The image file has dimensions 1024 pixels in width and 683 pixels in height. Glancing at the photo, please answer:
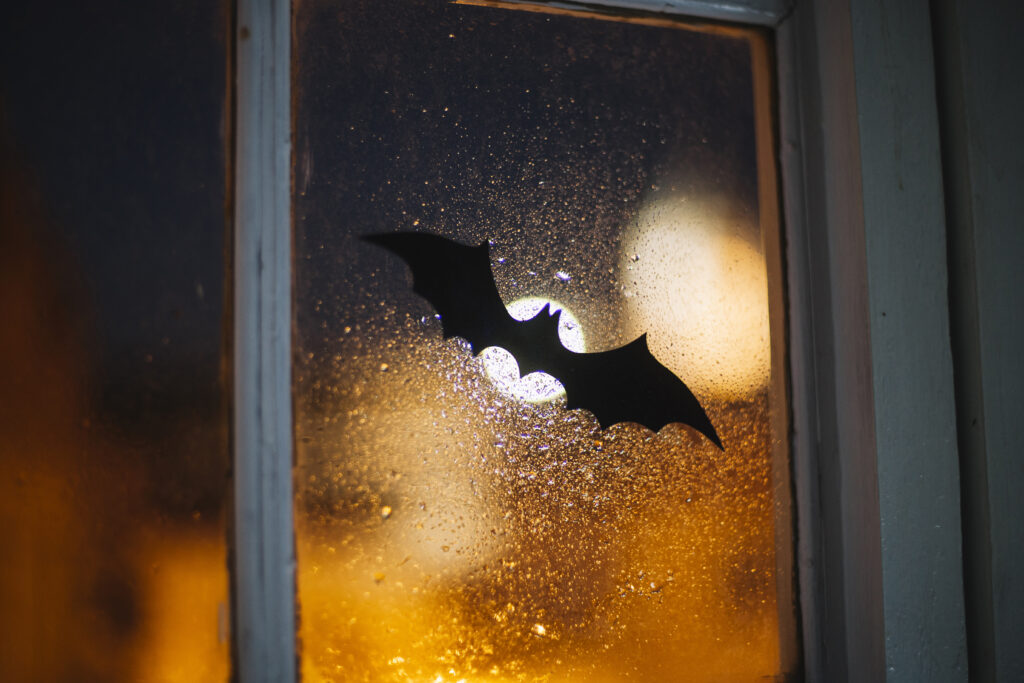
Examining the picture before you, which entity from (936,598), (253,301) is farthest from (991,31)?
(253,301)

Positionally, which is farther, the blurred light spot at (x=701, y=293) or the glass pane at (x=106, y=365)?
the blurred light spot at (x=701, y=293)

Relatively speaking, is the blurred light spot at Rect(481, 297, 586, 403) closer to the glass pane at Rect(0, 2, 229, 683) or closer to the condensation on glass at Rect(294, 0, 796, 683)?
the condensation on glass at Rect(294, 0, 796, 683)

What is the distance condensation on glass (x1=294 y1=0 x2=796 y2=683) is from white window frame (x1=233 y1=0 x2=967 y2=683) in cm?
3

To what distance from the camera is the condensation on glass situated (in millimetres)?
678

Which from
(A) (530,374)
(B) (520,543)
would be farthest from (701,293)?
(B) (520,543)

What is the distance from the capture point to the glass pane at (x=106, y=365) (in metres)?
0.63

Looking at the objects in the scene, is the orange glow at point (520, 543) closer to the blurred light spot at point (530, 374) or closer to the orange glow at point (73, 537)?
the blurred light spot at point (530, 374)

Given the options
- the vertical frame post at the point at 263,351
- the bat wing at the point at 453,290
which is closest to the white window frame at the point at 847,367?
the vertical frame post at the point at 263,351

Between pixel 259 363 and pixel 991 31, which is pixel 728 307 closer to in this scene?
pixel 991 31

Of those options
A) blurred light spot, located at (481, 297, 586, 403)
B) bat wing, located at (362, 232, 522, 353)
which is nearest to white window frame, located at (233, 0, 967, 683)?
bat wing, located at (362, 232, 522, 353)

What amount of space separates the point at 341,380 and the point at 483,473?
224mm

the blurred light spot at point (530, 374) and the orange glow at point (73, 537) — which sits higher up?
the blurred light spot at point (530, 374)

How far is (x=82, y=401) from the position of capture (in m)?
0.64

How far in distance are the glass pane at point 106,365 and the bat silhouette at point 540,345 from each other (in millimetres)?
258
